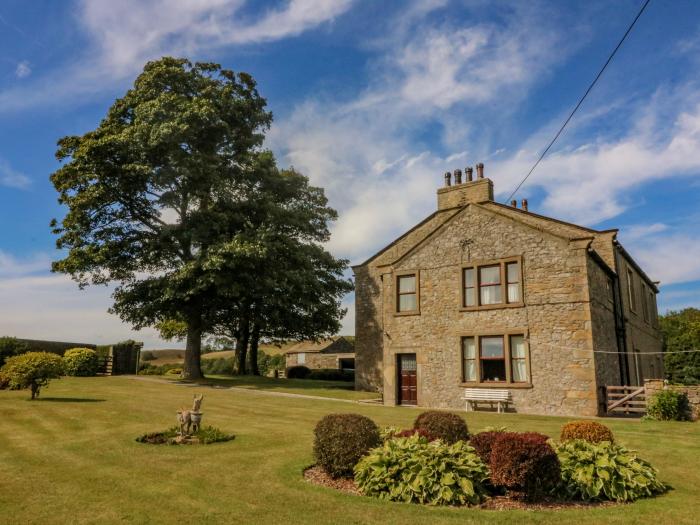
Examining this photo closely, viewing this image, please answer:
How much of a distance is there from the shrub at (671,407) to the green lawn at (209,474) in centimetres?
124

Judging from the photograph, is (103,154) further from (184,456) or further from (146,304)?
(184,456)

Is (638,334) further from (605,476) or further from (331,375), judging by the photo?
(331,375)

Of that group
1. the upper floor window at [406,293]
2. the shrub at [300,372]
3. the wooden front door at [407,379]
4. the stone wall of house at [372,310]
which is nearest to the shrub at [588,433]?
the wooden front door at [407,379]

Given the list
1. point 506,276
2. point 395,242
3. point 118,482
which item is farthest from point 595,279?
point 118,482

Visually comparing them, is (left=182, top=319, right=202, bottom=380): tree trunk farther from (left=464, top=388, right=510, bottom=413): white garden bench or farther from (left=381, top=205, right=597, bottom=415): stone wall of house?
(left=464, top=388, right=510, bottom=413): white garden bench

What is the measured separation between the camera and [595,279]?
22.7 m

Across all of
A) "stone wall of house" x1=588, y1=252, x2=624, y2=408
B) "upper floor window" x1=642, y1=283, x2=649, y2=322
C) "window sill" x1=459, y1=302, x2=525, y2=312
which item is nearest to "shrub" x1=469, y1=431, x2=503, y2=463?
"stone wall of house" x1=588, y1=252, x2=624, y2=408

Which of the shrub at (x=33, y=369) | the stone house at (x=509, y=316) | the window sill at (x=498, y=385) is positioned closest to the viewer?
the shrub at (x=33, y=369)

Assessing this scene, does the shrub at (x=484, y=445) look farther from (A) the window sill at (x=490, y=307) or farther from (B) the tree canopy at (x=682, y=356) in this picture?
Answer: (B) the tree canopy at (x=682, y=356)

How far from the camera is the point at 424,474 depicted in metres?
8.37

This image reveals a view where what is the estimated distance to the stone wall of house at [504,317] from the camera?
21188 mm

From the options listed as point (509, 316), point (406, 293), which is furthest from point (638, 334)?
point (406, 293)

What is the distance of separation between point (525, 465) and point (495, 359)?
15.5 meters

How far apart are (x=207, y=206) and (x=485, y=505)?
90.8ft
